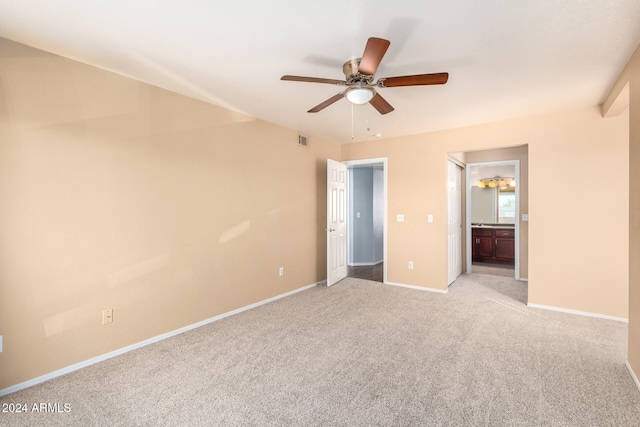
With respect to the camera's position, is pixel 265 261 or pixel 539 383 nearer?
pixel 539 383

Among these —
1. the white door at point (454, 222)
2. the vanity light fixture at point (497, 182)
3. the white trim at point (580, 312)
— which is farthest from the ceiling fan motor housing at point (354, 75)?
the vanity light fixture at point (497, 182)

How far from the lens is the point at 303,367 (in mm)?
2475

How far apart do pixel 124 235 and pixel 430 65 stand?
310cm

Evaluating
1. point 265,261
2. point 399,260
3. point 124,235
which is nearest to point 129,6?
point 124,235

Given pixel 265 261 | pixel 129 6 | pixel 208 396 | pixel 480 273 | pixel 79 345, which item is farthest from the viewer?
pixel 480 273

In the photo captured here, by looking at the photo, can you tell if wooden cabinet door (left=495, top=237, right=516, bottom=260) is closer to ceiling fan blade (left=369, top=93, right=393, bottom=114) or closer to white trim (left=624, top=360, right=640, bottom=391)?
white trim (left=624, top=360, right=640, bottom=391)

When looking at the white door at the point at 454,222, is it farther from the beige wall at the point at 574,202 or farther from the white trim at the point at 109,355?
the white trim at the point at 109,355

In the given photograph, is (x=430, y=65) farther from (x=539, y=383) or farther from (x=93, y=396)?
(x=93, y=396)

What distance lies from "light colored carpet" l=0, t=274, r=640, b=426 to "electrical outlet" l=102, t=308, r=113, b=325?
0.33 metres

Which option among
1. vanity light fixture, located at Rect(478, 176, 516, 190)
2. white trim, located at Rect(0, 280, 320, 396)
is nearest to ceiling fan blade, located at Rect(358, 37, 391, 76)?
white trim, located at Rect(0, 280, 320, 396)

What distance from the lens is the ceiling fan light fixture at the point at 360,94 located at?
2.36m

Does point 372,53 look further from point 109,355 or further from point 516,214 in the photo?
point 516,214

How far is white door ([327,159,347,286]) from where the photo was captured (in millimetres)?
4977

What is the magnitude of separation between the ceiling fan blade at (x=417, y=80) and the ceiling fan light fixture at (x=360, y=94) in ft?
0.43
